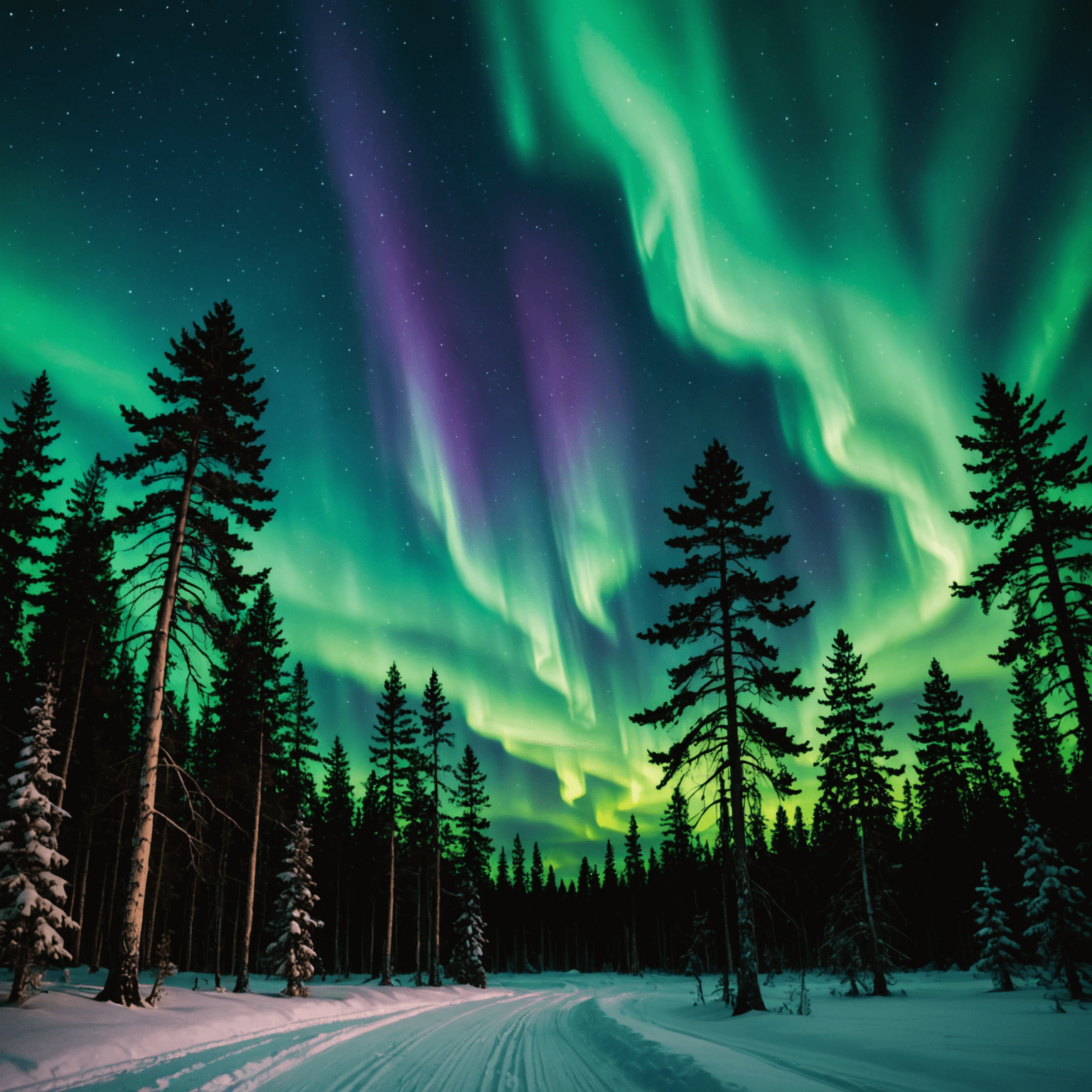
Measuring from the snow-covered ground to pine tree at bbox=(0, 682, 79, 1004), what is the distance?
3.02ft

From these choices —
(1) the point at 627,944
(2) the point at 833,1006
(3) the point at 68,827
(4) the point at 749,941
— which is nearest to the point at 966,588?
(4) the point at 749,941

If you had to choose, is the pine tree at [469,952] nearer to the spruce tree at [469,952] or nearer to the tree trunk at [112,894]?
the spruce tree at [469,952]

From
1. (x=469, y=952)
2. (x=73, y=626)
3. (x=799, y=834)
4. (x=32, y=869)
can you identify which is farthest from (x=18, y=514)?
(x=799, y=834)

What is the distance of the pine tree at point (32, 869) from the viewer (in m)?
13.8

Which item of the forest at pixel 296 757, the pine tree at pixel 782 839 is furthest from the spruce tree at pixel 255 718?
the pine tree at pixel 782 839

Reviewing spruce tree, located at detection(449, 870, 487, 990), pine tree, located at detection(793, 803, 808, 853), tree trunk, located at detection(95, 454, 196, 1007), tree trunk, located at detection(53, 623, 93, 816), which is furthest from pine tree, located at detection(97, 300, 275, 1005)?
pine tree, located at detection(793, 803, 808, 853)

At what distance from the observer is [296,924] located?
2636 cm

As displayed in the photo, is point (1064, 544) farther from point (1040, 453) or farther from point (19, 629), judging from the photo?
point (19, 629)

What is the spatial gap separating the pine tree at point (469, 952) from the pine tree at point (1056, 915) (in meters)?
33.3

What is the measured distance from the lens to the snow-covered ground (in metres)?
7.91

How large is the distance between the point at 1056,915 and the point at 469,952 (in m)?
35.6

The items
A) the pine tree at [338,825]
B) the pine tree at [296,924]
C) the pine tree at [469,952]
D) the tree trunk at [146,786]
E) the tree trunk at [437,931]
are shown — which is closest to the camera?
the tree trunk at [146,786]

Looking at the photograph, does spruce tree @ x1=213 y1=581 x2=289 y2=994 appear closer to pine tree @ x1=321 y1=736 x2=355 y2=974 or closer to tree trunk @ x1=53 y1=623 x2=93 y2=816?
tree trunk @ x1=53 y1=623 x2=93 y2=816

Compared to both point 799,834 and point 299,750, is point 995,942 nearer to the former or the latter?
point 299,750
